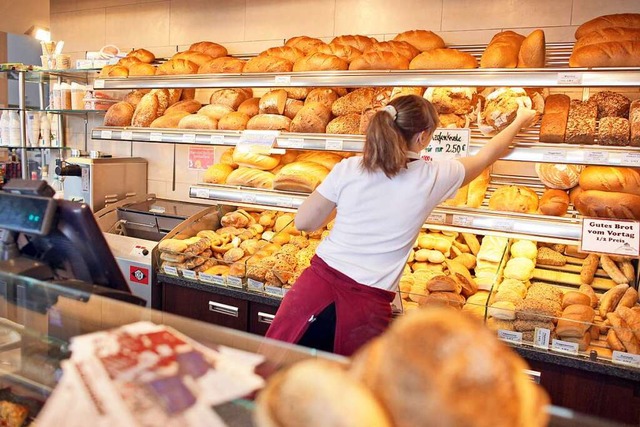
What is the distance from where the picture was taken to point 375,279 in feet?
6.54

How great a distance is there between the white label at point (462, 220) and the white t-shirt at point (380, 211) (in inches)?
22.1

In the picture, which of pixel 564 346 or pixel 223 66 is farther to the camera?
pixel 223 66

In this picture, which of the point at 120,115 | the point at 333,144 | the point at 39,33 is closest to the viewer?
the point at 333,144

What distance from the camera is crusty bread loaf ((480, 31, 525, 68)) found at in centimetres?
256

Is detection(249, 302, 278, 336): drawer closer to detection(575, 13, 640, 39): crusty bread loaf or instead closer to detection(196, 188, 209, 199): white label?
detection(196, 188, 209, 199): white label

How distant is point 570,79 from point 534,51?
0.32 meters

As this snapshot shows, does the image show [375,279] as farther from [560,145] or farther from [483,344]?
[483,344]

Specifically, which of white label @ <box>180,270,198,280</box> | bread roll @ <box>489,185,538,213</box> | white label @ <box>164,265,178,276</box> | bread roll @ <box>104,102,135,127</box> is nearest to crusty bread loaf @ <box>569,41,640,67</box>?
bread roll @ <box>489,185,538,213</box>

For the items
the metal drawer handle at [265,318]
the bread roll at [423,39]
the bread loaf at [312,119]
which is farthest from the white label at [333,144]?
the metal drawer handle at [265,318]

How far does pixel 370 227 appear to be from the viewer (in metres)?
1.97

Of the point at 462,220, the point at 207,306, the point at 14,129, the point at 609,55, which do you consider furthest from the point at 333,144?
the point at 14,129

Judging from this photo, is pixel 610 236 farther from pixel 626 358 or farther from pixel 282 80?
pixel 282 80

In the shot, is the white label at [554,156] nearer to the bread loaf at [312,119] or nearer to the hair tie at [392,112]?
the hair tie at [392,112]

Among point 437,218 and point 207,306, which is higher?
point 437,218
